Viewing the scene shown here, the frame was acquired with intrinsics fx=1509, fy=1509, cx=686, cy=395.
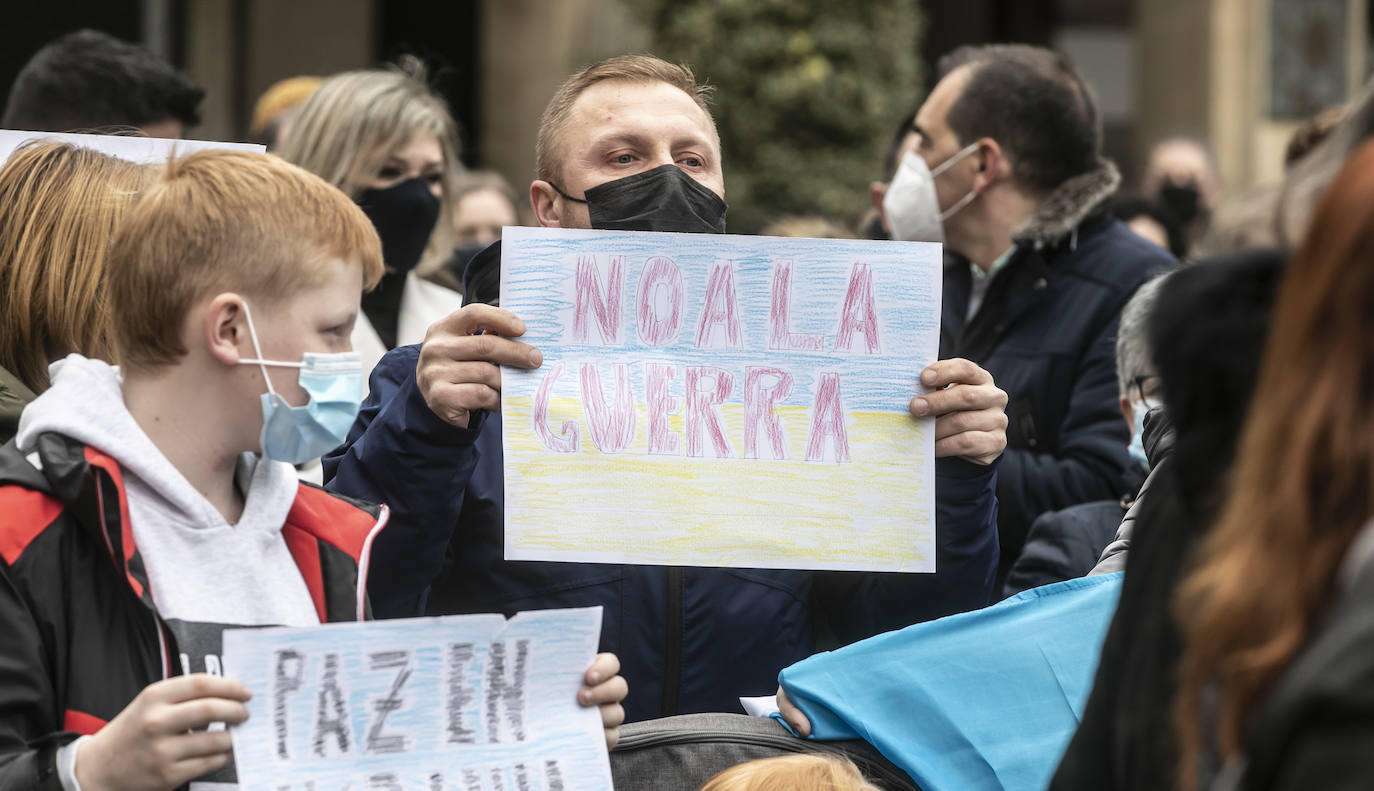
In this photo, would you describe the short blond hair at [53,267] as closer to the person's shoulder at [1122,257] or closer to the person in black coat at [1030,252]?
the person in black coat at [1030,252]

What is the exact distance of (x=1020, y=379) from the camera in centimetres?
374

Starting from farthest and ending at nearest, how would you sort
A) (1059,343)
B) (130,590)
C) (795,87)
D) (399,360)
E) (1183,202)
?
(795,87), (1183,202), (1059,343), (399,360), (130,590)

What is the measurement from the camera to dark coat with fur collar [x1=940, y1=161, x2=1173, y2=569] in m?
3.55

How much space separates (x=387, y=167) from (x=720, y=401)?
197cm

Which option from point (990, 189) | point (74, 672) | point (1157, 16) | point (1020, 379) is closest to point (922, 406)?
point (74, 672)

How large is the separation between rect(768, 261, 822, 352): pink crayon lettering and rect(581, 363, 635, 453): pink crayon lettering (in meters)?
0.24

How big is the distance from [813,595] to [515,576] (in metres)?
0.55

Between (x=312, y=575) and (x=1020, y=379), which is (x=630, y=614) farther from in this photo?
(x=1020, y=379)

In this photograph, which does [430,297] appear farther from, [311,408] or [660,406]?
[311,408]

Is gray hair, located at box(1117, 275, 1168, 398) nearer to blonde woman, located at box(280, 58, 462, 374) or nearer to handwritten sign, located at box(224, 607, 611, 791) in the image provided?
handwritten sign, located at box(224, 607, 611, 791)

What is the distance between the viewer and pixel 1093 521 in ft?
10.2

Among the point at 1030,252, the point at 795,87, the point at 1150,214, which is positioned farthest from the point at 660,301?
the point at 795,87

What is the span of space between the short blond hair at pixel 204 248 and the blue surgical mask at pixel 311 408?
0.22 feet

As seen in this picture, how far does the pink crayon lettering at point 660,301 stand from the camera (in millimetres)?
2312
